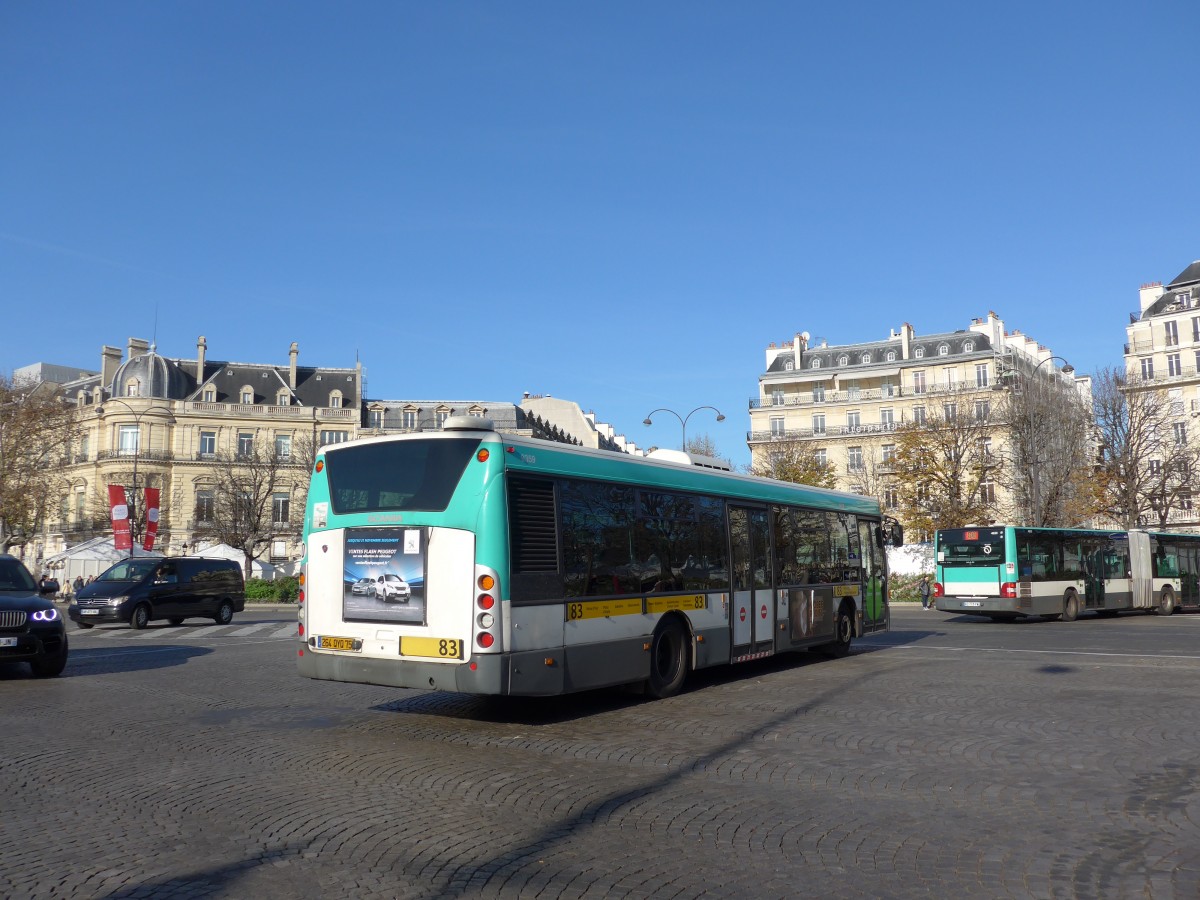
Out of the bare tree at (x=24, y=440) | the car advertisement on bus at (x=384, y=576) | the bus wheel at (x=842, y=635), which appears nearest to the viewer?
the car advertisement on bus at (x=384, y=576)

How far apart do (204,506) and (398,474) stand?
2728 inches

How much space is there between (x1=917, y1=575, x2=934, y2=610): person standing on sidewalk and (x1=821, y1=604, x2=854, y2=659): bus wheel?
24286 mm

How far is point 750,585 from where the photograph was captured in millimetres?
13766

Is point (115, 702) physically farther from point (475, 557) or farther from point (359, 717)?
point (475, 557)

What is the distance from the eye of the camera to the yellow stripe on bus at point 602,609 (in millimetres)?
10195

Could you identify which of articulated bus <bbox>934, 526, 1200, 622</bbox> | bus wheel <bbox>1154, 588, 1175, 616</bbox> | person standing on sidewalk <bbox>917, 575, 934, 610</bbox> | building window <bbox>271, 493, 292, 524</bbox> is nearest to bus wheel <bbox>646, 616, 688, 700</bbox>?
articulated bus <bbox>934, 526, 1200, 622</bbox>

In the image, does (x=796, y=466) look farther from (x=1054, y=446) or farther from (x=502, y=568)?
(x=502, y=568)

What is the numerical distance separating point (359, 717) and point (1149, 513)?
215 ft

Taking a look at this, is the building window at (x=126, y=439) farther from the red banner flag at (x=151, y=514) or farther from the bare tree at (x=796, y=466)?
the bare tree at (x=796, y=466)

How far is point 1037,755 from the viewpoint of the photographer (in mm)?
8273

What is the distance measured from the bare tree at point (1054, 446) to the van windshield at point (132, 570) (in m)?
38.5

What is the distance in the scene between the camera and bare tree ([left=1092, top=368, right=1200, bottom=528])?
163ft

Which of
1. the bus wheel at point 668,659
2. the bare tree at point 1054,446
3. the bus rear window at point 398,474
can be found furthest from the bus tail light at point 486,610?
the bare tree at point 1054,446

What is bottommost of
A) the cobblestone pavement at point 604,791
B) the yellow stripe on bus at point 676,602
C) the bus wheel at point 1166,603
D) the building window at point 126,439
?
the bus wheel at point 1166,603
